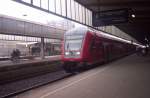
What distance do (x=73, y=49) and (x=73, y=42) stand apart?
1.91 ft

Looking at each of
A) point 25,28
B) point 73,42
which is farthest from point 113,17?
point 25,28

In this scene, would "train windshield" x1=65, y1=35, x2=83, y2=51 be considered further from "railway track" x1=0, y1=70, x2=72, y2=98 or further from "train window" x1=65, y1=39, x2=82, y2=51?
"railway track" x1=0, y1=70, x2=72, y2=98

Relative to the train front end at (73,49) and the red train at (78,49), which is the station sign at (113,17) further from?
the train front end at (73,49)

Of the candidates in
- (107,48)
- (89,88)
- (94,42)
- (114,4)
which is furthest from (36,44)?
(89,88)

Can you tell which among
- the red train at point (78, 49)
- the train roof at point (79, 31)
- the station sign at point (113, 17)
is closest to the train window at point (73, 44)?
the red train at point (78, 49)

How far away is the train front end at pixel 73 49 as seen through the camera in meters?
15.0

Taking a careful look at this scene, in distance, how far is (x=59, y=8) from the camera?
824 inches

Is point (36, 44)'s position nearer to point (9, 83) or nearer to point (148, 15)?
point (148, 15)

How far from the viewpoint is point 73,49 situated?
50.2ft

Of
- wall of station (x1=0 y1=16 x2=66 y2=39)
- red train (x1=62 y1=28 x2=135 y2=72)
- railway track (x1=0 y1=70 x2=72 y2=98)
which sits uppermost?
wall of station (x1=0 y1=16 x2=66 y2=39)

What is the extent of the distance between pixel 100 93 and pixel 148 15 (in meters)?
26.9

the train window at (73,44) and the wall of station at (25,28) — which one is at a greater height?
the wall of station at (25,28)

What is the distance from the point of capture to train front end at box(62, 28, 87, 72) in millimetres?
15036

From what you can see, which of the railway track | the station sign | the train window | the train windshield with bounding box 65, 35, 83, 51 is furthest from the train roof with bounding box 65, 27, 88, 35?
the station sign
